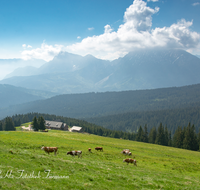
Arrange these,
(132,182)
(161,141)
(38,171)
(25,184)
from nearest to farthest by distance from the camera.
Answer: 1. (25,184)
2. (38,171)
3. (132,182)
4. (161,141)

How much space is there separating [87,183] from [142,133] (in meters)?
94.3

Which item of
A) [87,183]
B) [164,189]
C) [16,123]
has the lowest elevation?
[16,123]

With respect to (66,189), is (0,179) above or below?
above


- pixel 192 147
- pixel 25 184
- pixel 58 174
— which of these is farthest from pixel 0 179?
pixel 192 147

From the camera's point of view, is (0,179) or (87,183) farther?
(87,183)

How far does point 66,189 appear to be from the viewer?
1177 centimetres

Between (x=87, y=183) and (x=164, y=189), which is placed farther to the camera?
(x=164, y=189)

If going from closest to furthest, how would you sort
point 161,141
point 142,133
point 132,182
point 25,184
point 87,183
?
point 25,184 < point 87,183 < point 132,182 < point 161,141 < point 142,133

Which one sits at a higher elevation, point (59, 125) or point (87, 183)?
point (87, 183)

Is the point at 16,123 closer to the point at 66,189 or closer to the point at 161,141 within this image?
the point at 161,141

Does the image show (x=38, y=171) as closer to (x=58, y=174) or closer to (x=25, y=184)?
(x=58, y=174)

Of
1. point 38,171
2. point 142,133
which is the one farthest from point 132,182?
point 142,133

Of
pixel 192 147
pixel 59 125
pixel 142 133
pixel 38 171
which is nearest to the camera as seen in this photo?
pixel 38 171

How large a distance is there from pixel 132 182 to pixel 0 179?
12830 mm
